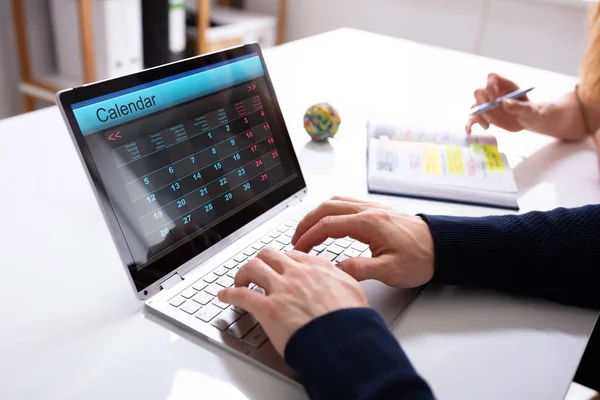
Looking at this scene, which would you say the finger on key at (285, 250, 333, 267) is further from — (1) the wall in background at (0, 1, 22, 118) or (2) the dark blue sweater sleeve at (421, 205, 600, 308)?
(1) the wall in background at (0, 1, 22, 118)

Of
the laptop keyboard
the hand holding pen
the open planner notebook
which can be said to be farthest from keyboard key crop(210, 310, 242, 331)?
the hand holding pen

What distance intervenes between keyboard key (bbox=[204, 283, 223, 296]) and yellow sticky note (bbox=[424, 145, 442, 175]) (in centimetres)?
45

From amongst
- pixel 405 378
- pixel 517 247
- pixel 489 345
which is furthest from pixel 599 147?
pixel 405 378

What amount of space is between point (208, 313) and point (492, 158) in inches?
24.8

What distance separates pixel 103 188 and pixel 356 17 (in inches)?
105

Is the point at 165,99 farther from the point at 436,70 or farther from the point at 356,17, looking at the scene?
the point at 356,17

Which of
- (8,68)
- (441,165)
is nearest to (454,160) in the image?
(441,165)

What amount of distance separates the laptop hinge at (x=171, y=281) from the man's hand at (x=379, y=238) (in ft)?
0.45

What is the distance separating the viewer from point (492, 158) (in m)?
1.00

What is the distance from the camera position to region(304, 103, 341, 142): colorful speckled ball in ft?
3.33

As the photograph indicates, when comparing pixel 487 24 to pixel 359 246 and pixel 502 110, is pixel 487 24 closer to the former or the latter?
pixel 502 110

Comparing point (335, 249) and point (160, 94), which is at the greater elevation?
point (160, 94)

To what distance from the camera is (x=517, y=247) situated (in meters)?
0.68

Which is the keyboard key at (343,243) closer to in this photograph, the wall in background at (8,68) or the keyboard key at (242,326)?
the keyboard key at (242,326)
